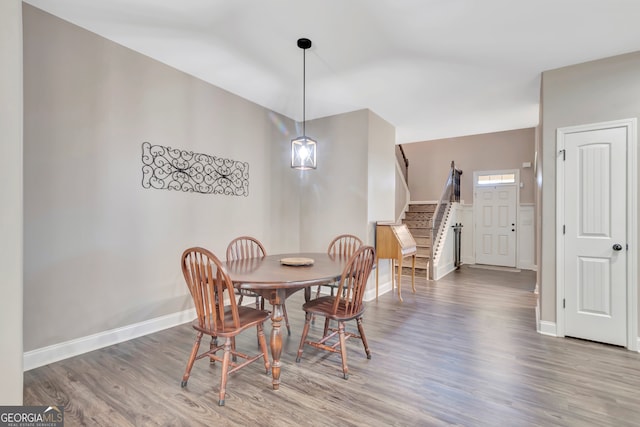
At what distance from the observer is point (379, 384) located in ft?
6.82

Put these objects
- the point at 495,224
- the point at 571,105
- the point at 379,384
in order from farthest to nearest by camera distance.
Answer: the point at 495,224, the point at 571,105, the point at 379,384

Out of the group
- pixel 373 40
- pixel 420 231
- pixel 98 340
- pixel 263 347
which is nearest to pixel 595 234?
pixel 373 40

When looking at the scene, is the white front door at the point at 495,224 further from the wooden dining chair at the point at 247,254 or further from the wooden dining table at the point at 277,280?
the wooden dining table at the point at 277,280

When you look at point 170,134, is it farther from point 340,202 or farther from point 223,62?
point 340,202

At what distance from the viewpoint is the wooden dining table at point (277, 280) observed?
A: 1.93 m

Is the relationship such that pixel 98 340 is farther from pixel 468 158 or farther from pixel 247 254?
pixel 468 158

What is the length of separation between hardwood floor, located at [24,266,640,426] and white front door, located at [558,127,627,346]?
263 mm

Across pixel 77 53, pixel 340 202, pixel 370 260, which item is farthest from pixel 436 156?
pixel 77 53

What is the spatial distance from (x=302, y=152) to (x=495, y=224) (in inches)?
237

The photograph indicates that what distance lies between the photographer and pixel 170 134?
312cm

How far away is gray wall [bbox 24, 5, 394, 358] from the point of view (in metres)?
2.29

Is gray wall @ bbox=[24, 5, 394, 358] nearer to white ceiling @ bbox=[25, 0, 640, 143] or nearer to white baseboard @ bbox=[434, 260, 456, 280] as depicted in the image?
white ceiling @ bbox=[25, 0, 640, 143]
